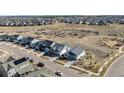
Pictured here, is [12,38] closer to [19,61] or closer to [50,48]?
[19,61]

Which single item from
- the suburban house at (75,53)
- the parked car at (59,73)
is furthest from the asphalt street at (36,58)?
the suburban house at (75,53)

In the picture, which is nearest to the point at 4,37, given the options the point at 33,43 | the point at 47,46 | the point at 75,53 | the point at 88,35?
the point at 33,43

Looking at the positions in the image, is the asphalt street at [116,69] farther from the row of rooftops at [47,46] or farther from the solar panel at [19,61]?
the solar panel at [19,61]
